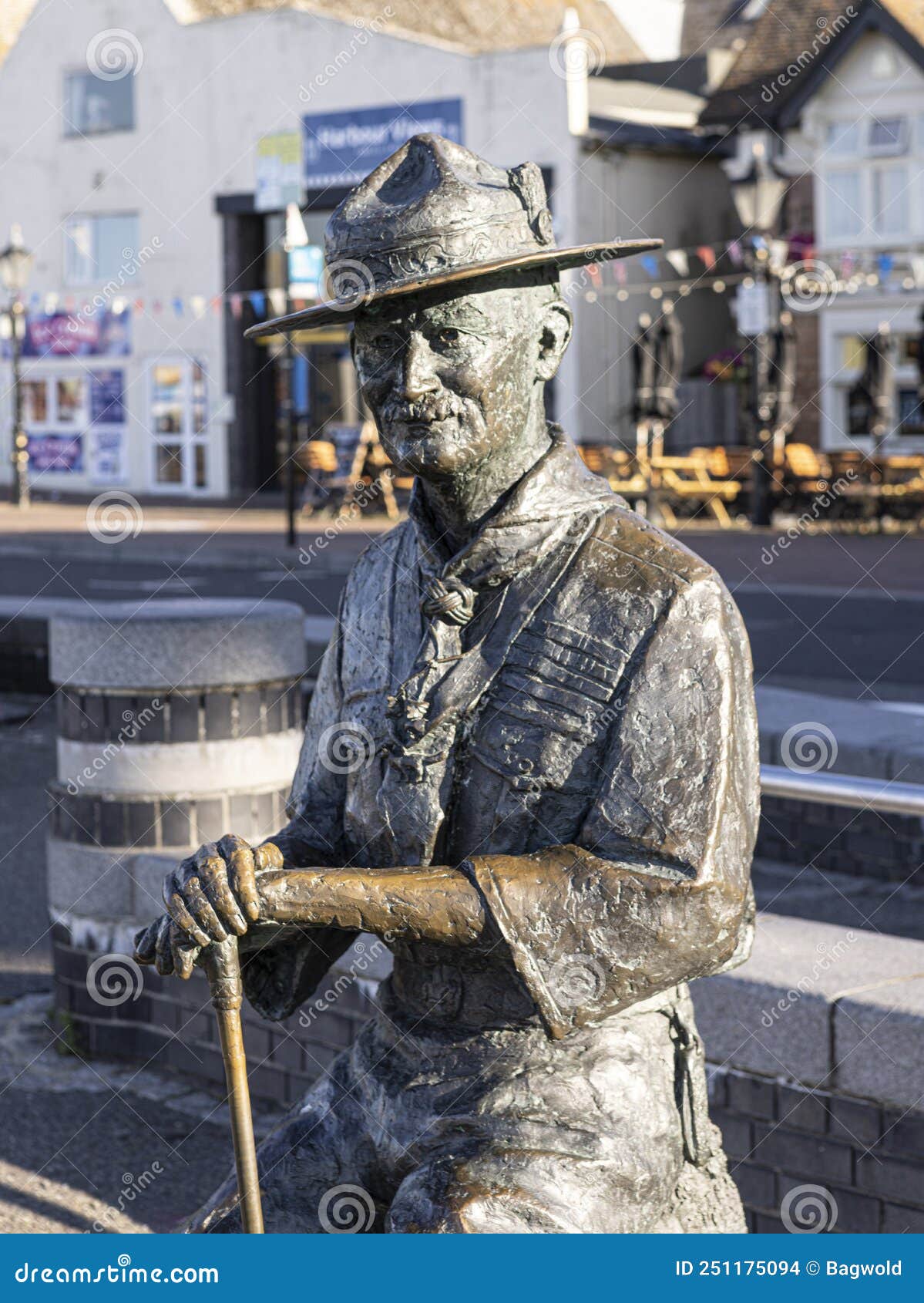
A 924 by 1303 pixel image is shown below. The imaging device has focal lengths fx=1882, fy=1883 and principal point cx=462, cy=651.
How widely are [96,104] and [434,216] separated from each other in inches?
1363

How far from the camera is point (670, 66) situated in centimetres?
3145

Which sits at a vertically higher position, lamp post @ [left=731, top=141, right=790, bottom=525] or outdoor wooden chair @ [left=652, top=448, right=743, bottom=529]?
lamp post @ [left=731, top=141, right=790, bottom=525]

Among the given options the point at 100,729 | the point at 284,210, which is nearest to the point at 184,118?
the point at 284,210

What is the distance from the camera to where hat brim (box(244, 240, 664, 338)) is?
2.32 m

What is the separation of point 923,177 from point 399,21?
34.6 ft

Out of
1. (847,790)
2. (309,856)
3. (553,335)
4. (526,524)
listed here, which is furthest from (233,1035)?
(847,790)

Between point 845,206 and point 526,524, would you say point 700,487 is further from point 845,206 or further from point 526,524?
point 526,524

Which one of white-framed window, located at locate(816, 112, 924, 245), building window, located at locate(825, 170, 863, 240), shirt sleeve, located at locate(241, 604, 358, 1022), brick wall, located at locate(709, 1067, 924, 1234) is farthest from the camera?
building window, located at locate(825, 170, 863, 240)

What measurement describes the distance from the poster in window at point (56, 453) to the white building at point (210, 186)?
0.04 m

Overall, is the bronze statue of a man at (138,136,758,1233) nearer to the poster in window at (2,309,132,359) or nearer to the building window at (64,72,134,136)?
the poster in window at (2,309,132,359)

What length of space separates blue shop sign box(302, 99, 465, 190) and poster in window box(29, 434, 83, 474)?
713 centimetres

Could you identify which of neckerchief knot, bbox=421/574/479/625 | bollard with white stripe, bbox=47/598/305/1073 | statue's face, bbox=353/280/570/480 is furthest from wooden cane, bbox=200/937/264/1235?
bollard with white stripe, bbox=47/598/305/1073
